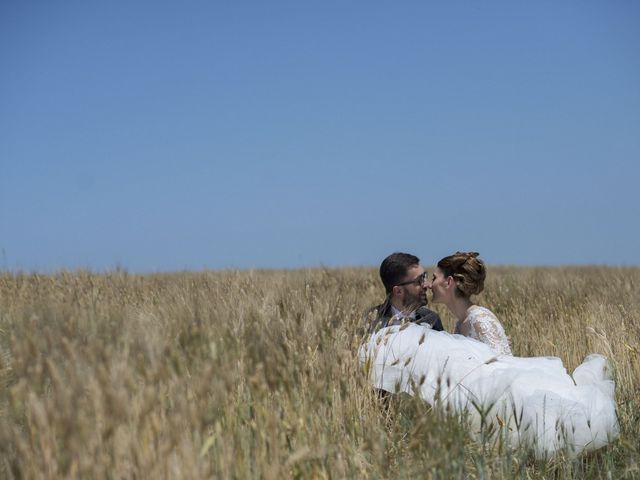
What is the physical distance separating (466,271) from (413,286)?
0.40m

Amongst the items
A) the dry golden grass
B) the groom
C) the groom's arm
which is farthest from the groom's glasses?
the dry golden grass

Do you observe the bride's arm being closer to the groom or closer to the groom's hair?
the groom

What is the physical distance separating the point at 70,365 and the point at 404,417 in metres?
1.82

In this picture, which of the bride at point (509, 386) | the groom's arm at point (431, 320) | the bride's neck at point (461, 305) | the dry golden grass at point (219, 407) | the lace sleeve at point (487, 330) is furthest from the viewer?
the groom's arm at point (431, 320)

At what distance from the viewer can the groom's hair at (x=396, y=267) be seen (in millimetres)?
4590

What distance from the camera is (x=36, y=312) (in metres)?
2.98

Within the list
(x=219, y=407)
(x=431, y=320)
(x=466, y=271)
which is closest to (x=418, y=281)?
(x=466, y=271)

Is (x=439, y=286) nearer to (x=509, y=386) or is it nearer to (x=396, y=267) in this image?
(x=396, y=267)

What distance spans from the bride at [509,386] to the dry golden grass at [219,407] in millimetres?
114

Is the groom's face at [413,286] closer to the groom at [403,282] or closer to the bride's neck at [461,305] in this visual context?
the groom at [403,282]

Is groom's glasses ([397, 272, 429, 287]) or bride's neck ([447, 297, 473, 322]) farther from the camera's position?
bride's neck ([447, 297, 473, 322])

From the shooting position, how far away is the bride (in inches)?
124

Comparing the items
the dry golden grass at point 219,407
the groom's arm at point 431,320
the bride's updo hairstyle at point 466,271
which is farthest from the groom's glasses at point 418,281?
the dry golden grass at point 219,407

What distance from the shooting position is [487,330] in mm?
4438
